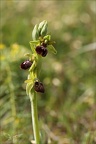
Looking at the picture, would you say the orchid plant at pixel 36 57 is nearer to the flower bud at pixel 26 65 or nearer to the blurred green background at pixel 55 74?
the flower bud at pixel 26 65

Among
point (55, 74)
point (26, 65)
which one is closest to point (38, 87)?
point (26, 65)

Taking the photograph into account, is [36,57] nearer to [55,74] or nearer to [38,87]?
[38,87]

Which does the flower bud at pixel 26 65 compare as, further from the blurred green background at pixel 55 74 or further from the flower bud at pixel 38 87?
the blurred green background at pixel 55 74

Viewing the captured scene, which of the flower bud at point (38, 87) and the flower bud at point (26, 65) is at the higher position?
the flower bud at point (26, 65)

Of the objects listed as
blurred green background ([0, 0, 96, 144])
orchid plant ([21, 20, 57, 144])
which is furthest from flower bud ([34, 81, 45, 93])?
blurred green background ([0, 0, 96, 144])

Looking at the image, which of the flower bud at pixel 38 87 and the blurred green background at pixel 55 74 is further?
the blurred green background at pixel 55 74

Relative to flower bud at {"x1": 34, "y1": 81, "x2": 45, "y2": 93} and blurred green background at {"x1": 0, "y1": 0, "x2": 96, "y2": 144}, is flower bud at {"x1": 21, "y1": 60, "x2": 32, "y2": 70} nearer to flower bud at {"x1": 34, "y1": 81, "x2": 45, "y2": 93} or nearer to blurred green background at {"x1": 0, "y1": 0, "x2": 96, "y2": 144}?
flower bud at {"x1": 34, "y1": 81, "x2": 45, "y2": 93}

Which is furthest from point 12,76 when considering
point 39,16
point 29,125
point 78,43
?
point 39,16

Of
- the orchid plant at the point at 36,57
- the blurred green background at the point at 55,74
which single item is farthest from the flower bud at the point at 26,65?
the blurred green background at the point at 55,74

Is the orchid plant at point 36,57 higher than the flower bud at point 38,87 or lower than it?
higher
